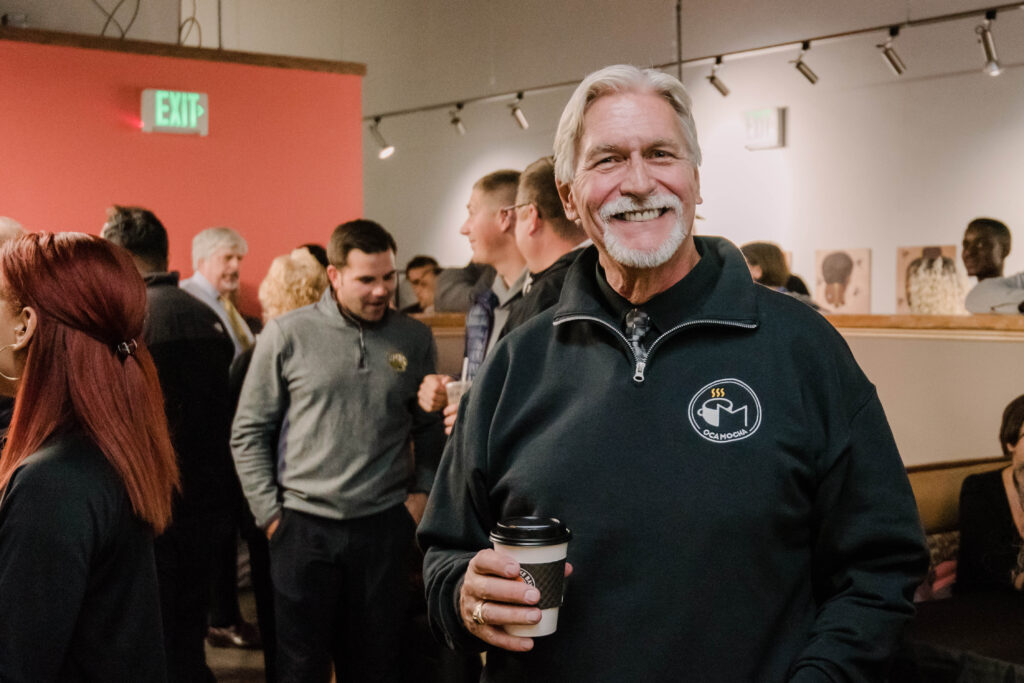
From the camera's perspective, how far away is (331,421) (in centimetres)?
345

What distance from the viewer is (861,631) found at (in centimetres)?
131

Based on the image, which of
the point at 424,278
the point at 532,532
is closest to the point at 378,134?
the point at 424,278

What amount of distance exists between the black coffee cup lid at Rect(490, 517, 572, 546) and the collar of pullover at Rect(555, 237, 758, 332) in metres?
0.35

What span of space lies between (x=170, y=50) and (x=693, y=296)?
5634 millimetres

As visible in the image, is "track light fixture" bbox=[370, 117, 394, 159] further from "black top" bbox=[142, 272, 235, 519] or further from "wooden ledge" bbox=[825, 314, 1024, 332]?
"black top" bbox=[142, 272, 235, 519]

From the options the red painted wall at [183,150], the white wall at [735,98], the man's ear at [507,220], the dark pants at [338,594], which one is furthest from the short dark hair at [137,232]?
the white wall at [735,98]

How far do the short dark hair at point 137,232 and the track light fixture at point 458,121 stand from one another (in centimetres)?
683

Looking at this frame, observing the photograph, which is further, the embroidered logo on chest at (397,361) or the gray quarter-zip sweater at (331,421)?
the embroidered logo on chest at (397,361)

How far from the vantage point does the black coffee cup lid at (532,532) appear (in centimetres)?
124

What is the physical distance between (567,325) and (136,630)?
0.90 metres

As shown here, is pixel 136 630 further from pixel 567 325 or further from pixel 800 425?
pixel 800 425

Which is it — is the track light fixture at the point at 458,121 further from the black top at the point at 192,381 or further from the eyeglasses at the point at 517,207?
the eyeglasses at the point at 517,207

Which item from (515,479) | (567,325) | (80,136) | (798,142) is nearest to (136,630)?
(515,479)

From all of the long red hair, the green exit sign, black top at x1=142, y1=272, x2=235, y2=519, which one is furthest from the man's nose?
the green exit sign
